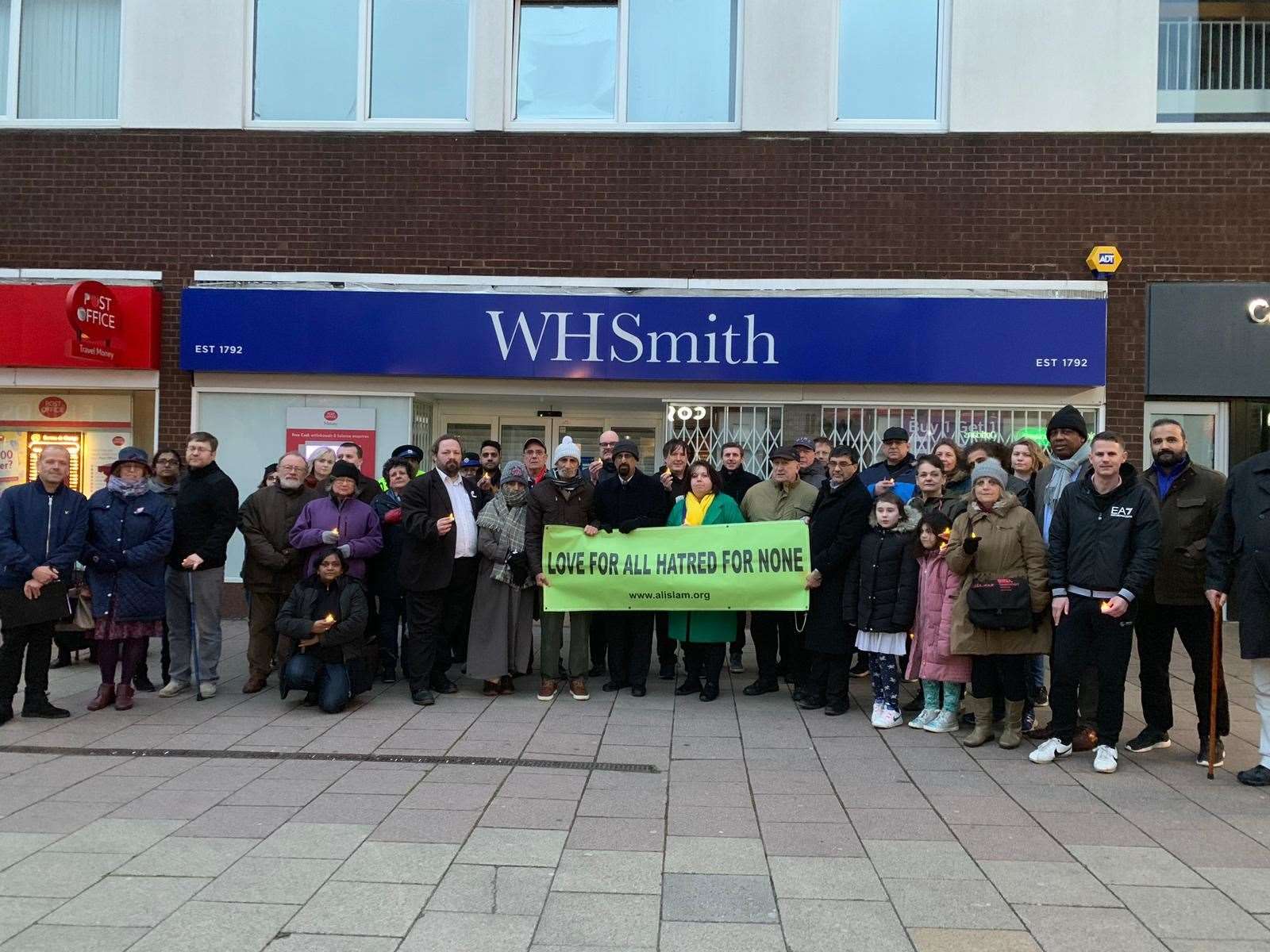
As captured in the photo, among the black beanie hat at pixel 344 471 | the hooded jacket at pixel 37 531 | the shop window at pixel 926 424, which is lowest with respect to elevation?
the hooded jacket at pixel 37 531

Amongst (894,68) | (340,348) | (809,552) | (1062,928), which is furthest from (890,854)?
(894,68)

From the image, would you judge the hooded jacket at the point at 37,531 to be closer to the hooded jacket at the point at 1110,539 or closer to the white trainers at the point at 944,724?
the white trainers at the point at 944,724

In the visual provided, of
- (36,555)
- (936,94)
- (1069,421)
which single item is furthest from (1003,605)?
(936,94)

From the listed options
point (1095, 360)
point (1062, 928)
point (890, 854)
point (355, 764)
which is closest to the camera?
point (1062, 928)

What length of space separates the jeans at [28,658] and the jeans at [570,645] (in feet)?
11.3

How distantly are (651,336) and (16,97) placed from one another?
25.3ft

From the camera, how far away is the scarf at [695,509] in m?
7.93

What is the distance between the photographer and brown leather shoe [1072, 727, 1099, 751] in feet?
20.9

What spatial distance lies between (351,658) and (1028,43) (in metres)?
9.06

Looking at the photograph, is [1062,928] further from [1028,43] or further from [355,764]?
[1028,43]

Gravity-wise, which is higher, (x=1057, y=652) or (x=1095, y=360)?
(x=1095, y=360)

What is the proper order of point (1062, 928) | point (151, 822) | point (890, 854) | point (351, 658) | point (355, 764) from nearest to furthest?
point (1062, 928) → point (890, 854) → point (151, 822) → point (355, 764) → point (351, 658)

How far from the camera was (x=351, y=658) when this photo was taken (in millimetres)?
7309

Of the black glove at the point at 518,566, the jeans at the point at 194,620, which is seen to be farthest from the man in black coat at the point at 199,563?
the black glove at the point at 518,566
